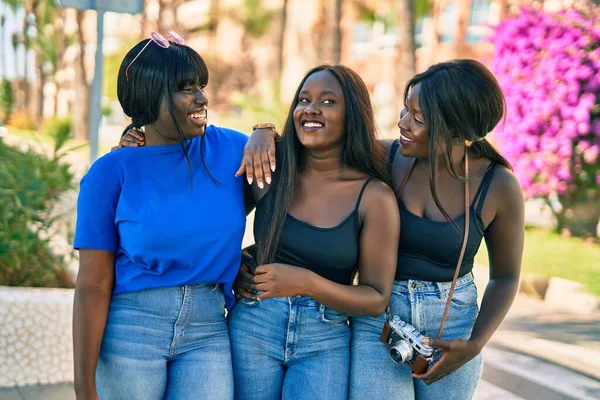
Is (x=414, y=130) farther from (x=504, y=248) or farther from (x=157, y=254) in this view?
(x=157, y=254)

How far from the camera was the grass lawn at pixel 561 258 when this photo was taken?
8.54m

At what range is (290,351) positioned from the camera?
2869mm

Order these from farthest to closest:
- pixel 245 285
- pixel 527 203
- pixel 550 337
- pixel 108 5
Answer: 1. pixel 527 203
2. pixel 550 337
3. pixel 108 5
4. pixel 245 285

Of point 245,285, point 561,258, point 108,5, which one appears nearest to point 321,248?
point 245,285

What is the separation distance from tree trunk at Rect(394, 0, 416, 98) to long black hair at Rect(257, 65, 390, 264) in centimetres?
1270

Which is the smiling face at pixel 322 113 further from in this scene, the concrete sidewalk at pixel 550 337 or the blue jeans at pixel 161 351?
the concrete sidewalk at pixel 550 337

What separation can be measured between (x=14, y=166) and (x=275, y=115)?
43.8ft

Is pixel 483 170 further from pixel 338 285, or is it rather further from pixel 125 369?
pixel 125 369

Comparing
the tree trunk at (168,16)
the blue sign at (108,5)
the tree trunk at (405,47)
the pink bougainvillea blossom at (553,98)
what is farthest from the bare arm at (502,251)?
the tree trunk at (168,16)

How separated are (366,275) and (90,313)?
970 millimetres

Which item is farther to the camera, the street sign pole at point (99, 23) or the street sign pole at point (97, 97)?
the street sign pole at point (97, 97)

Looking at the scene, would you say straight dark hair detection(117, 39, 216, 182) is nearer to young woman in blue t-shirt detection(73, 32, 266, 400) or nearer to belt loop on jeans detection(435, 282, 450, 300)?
young woman in blue t-shirt detection(73, 32, 266, 400)

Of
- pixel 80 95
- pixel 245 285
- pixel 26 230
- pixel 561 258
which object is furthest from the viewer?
pixel 80 95

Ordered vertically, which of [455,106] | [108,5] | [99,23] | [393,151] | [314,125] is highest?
[108,5]
